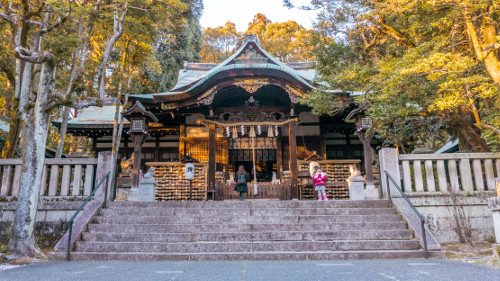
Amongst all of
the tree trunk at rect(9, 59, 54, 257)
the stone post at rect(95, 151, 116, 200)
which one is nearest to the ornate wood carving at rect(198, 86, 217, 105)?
the stone post at rect(95, 151, 116, 200)

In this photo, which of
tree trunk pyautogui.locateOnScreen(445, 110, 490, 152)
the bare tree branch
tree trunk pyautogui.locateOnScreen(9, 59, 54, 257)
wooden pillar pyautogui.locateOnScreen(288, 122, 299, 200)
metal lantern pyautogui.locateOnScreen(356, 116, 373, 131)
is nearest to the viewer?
tree trunk pyautogui.locateOnScreen(9, 59, 54, 257)

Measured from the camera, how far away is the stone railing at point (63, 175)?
762cm

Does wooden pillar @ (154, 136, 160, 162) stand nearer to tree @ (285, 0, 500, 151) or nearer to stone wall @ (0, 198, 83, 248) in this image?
stone wall @ (0, 198, 83, 248)

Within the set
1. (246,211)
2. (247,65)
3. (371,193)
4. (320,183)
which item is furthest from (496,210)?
(247,65)

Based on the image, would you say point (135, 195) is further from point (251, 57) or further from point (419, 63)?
point (419, 63)

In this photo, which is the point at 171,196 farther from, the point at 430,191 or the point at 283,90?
the point at 430,191

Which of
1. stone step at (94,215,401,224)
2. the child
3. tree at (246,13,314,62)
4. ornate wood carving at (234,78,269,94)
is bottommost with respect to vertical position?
stone step at (94,215,401,224)

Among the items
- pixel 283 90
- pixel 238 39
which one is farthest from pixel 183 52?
pixel 283 90

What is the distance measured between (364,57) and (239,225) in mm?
7613

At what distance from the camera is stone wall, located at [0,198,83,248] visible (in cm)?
716

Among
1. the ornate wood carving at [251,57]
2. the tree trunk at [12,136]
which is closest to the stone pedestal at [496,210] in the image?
the ornate wood carving at [251,57]

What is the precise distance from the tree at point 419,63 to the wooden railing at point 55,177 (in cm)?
670

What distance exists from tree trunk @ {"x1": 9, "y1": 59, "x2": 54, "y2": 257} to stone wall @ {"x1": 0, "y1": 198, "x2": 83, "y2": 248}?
1174 mm

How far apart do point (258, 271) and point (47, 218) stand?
18.9ft
